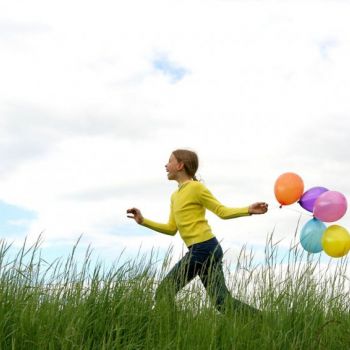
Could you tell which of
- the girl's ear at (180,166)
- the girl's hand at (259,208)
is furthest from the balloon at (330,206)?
the girl's ear at (180,166)

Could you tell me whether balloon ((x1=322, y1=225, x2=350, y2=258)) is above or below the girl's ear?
below

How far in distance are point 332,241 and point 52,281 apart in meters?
2.47

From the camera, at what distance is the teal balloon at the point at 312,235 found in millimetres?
6215

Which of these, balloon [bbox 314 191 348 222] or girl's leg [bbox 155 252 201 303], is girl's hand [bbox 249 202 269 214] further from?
balloon [bbox 314 191 348 222]

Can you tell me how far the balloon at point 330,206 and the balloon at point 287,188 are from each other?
0.71ft

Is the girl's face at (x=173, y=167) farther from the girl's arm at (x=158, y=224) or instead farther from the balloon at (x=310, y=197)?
the balloon at (x=310, y=197)

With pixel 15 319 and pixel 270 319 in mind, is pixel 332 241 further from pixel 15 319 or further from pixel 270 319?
pixel 15 319

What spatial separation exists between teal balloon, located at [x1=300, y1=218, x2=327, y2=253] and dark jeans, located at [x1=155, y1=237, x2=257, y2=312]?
2.61 feet

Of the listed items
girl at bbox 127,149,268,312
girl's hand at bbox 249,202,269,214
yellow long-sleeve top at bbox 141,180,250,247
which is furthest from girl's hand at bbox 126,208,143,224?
girl's hand at bbox 249,202,269,214

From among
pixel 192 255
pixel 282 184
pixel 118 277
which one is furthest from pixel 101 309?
pixel 282 184

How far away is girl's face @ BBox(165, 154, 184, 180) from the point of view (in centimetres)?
653

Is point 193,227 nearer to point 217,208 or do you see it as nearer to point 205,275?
point 217,208

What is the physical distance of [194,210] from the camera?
6270 mm

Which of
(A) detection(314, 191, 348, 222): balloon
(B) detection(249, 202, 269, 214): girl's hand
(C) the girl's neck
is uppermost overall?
(C) the girl's neck
